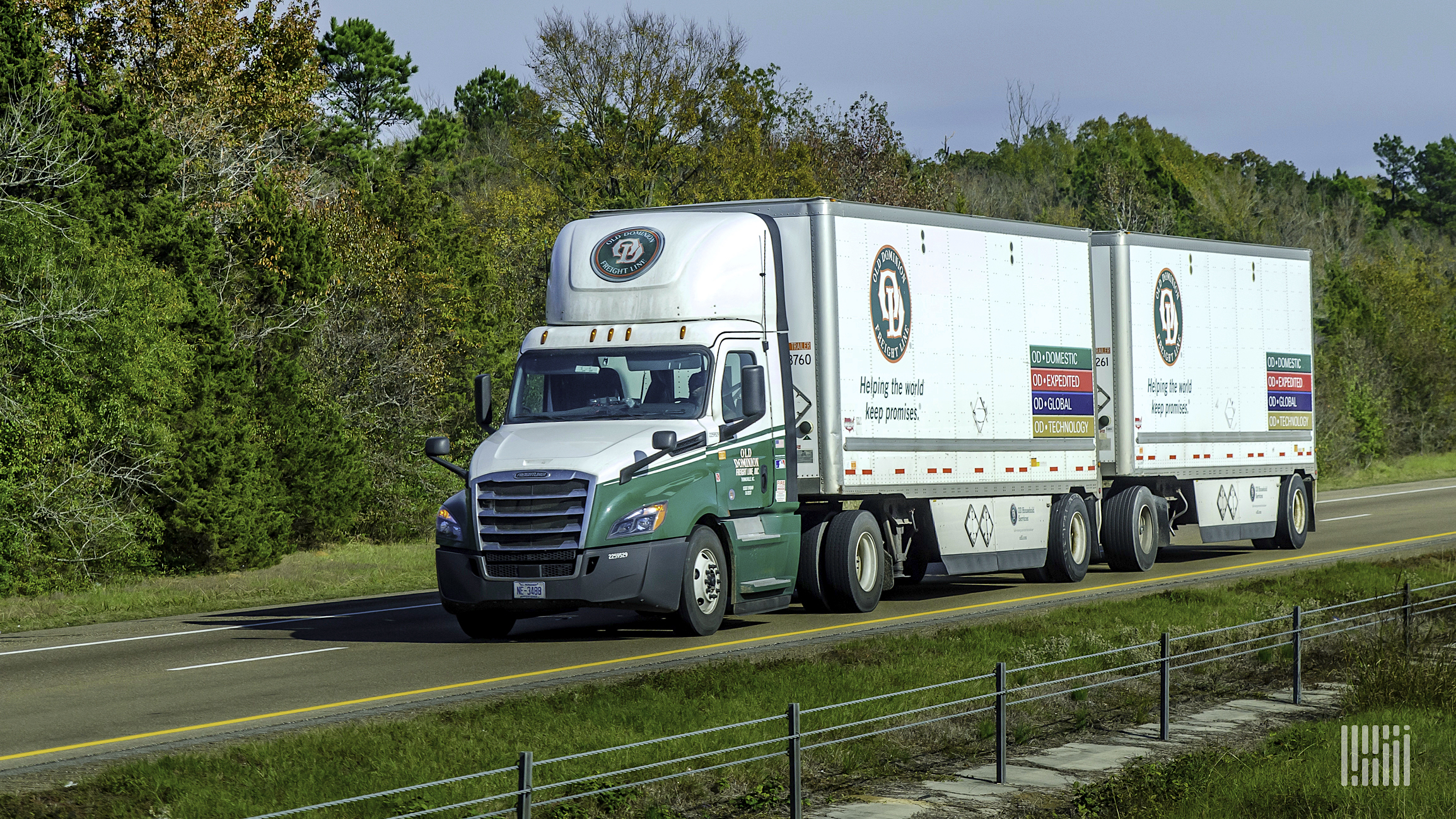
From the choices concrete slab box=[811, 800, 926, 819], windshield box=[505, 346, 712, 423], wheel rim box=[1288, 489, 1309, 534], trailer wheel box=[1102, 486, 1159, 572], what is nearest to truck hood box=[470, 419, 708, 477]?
windshield box=[505, 346, 712, 423]

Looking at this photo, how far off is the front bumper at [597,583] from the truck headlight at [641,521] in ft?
0.38

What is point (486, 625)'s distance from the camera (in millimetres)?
16719

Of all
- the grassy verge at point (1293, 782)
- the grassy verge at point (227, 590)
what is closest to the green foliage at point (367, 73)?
the grassy verge at point (227, 590)

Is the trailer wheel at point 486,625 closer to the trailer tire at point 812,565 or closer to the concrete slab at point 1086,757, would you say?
the trailer tire at point 812,565

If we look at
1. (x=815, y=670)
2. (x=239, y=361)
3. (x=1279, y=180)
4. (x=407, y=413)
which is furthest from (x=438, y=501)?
(x=1279, y=180)

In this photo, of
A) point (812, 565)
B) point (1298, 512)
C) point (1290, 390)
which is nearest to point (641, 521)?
point (812, 565)

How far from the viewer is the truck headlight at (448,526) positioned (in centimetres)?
1559

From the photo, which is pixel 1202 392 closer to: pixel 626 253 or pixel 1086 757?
pixel 626 253

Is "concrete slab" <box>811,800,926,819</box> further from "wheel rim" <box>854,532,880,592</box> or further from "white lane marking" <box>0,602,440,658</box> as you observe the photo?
"white lane marking" <box>0,602,440,658</box>

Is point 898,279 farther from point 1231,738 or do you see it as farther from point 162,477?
point 162,477

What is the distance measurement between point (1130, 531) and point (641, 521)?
10511mm

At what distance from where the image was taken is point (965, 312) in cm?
2028

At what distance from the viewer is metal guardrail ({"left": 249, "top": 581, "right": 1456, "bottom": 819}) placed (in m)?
7.41

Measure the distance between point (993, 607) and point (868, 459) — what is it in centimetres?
237
